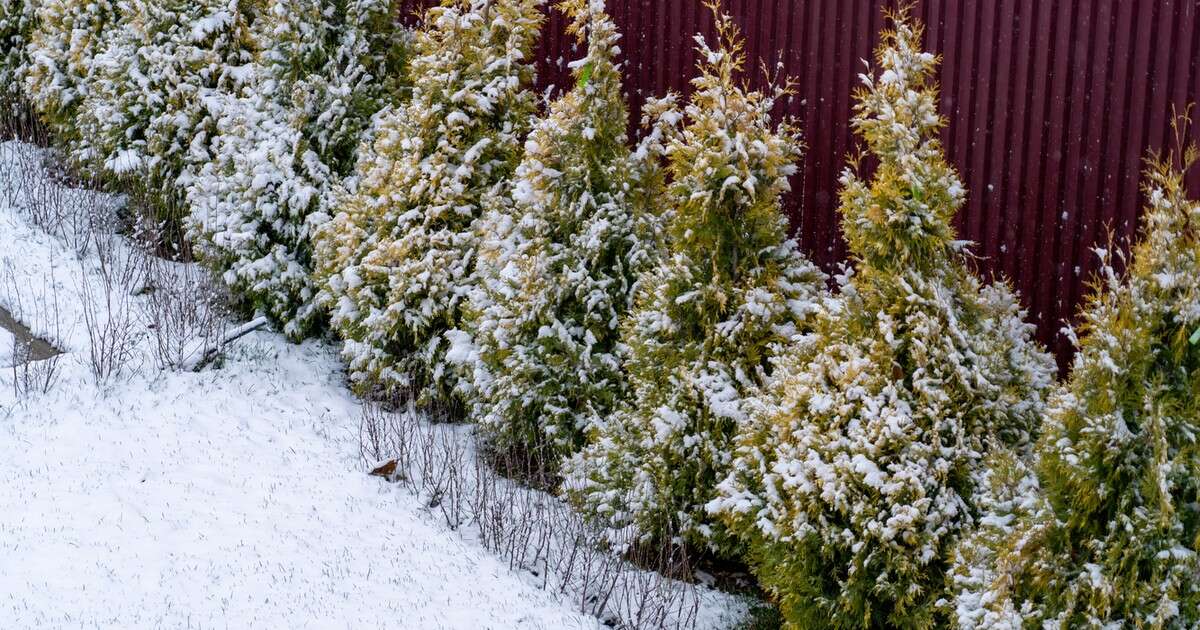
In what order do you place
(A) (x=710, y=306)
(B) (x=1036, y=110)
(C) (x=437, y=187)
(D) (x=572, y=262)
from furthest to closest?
(C) (x=437, y=187) → (D) (x=572, y=262) → (B) (x=1036, y=110) → (A) (x=710, y=306)

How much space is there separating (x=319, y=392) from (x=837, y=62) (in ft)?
15.2

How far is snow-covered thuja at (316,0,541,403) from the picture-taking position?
8547 millimetres

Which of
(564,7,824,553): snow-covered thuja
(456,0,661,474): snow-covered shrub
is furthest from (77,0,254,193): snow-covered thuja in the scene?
(564,7,824,553): snow-covered thuja

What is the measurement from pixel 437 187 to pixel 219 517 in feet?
9.18

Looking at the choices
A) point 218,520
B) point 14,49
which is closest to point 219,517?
point 218,520

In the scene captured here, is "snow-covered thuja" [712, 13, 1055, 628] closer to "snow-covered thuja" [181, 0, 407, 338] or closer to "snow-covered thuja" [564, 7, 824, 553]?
"snow-covered thuja" [564, 7, 824, 553]

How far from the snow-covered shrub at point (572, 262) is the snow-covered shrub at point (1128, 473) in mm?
3173

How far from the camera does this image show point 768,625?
666 centimetres

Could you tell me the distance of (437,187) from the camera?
8.64 m

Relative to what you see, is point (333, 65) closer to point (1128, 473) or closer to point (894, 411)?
point (894, 411)

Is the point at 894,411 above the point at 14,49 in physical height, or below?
below

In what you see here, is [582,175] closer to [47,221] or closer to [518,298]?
[518,298]

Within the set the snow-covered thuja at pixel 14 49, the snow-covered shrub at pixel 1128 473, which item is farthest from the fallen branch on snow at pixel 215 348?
the snow-covered shrub at pixel 1128 473

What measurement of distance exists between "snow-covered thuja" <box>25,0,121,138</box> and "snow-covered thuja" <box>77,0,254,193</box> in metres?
0.54
